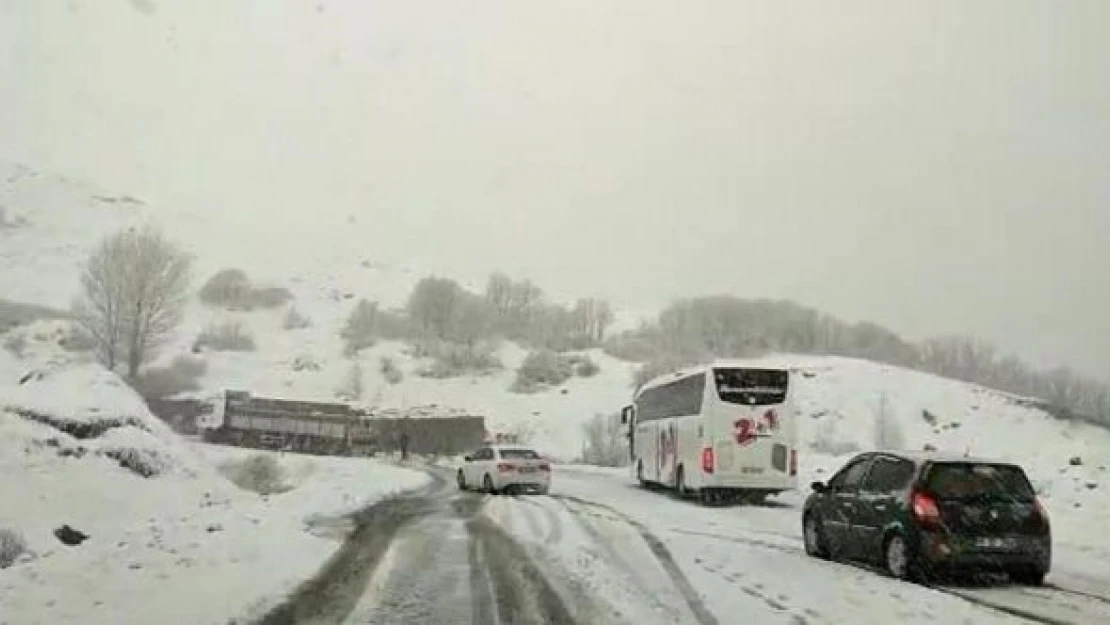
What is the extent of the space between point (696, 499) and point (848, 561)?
1580 centimetres

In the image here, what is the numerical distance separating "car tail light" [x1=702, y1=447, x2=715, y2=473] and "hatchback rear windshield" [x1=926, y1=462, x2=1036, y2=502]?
48.4 ft

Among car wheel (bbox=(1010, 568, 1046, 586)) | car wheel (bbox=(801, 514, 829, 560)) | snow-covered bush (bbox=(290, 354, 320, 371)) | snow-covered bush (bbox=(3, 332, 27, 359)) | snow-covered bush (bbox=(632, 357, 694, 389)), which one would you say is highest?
snow-covered bush (bbox=(632, 357, 694, 389))

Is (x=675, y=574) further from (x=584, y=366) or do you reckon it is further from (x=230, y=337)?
(x=584, y=366)

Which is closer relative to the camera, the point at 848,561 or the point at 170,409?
the point at 848,561

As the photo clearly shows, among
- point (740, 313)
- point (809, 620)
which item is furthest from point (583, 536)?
point (740, 313)

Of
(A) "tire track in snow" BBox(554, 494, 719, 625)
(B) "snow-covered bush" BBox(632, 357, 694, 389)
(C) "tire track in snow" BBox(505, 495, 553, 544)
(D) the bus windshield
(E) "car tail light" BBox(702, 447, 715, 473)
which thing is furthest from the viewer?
(B) "snow-covered bush" BBox(632, 357, 694, 389)

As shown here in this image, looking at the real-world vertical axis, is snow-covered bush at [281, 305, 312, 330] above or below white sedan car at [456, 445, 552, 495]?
above

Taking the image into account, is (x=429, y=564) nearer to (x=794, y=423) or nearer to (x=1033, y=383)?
(x=794, y=423)

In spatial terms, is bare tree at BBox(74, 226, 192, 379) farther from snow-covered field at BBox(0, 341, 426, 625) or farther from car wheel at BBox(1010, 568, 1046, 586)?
car wheel at BBox(1010, 568, 1046, 586)

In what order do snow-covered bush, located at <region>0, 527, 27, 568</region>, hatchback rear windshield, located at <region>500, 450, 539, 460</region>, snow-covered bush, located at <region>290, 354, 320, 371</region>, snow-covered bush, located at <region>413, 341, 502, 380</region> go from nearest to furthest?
snow-covered bush, located at <region>0, 527, 27, 568</region>
hatchback rear windshield, located at <region>500, 450, 539, 460</region>
snow-covered bush, located at <region>290, 354, 320, 371</region>
snow-covered bush, located at <region>413, 341, 502, 380</region>

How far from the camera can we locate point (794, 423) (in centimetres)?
3042

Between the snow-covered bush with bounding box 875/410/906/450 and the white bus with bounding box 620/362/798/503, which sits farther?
the snow-covered bush with bounding box 875/410/906/450

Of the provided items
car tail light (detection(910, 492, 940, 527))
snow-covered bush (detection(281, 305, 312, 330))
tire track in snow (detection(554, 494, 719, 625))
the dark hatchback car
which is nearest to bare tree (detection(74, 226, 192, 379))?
snow-covered bush (detection(281, 305, 312, 330))

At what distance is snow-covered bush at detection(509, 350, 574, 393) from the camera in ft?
208
